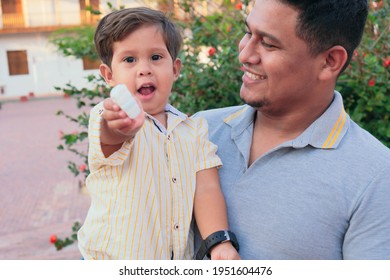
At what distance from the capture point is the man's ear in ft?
6.42

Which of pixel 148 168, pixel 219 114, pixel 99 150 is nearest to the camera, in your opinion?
pixel 99 150

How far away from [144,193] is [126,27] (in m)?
0.56

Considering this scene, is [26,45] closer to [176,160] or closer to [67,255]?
[67,255]

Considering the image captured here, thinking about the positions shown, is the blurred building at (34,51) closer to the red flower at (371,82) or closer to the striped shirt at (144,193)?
the red flower at (371,82)

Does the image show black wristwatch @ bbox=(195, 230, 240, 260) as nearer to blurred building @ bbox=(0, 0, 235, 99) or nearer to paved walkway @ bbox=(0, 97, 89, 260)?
paved walkway @ bbox=(0, 97, 89, 260)

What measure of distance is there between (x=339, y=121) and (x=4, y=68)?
→ 87.2ft

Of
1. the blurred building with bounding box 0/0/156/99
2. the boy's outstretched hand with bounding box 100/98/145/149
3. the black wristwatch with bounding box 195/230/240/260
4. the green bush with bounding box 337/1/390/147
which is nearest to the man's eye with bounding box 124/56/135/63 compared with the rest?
the boy's outstretched hand with bounding box 100/98/145/149

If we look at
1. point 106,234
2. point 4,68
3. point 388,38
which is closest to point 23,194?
point 388,38

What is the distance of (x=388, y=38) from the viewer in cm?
372

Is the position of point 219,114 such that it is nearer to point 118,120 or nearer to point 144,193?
point 144,193

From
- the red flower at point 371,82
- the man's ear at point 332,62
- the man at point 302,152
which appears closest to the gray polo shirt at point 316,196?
the man at point 302,152

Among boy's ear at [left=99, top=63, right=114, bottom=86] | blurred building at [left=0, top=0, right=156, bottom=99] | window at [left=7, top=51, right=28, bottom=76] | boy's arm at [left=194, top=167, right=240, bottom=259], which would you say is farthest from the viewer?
window at [left=7, top=51, right=28, bottom=76]

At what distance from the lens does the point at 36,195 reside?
9.06 m

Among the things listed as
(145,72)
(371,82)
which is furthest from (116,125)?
(371,82)
